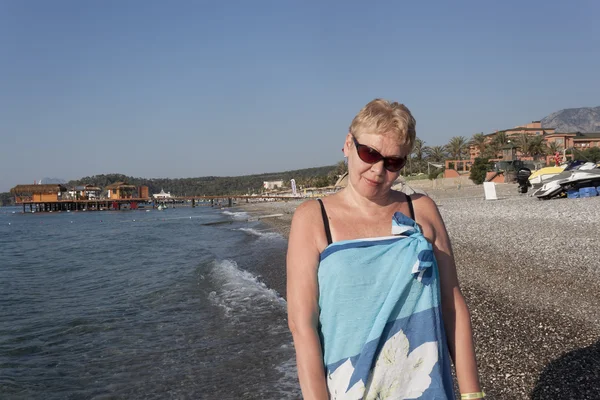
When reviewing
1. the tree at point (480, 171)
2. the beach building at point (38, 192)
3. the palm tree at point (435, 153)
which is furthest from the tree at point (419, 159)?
the beach building at point (38, 192)

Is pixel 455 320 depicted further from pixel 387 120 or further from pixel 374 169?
pixel 387 120

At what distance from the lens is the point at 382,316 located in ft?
5.23

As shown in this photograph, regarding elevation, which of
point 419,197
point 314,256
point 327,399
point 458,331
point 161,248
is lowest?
point 161,248

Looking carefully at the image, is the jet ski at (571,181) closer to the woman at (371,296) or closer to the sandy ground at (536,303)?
the sandy ground at (536,303)

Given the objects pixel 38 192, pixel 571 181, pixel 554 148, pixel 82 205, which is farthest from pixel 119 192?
pixel 571 181

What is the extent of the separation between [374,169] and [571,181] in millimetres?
20670

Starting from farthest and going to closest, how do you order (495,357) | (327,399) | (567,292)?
(567,292) → (495,357) → (327,399)

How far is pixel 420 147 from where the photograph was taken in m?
89.4

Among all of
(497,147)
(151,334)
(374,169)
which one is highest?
(497,147)

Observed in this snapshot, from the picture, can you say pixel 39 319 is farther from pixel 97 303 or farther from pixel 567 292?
pixel 567 292

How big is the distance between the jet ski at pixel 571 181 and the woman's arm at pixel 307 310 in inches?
809

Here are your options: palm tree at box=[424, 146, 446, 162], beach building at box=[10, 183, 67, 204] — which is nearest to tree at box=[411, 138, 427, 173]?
palm tree at box=[424, 146, 446, 162]

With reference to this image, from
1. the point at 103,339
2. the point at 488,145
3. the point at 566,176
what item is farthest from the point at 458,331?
the point at 488,145

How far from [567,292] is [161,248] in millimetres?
21761
